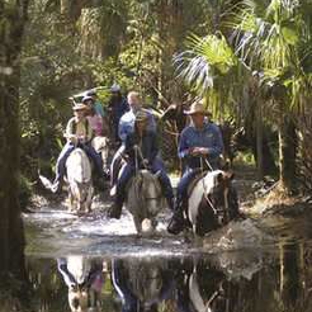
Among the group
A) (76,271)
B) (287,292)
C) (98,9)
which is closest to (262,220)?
(76,271)

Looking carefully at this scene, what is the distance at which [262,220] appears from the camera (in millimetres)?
17969

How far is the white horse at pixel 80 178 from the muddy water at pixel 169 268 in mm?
735

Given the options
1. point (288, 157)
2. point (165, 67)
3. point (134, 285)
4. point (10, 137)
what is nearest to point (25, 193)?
point (288, 157)

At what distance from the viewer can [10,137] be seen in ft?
32.0

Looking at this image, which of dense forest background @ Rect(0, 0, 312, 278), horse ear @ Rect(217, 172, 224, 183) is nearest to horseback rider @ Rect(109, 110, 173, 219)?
horse ear @ Rect(217, 172, 224, 183)

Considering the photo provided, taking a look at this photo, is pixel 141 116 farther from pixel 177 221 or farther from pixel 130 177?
pixel 177 221

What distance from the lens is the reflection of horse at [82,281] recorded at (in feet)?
32.6

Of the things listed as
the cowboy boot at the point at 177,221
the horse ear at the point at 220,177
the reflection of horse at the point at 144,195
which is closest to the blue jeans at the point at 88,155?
the reflection of horse at the point at 144,195

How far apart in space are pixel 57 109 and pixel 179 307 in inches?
559

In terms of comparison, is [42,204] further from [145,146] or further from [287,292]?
[287,292]

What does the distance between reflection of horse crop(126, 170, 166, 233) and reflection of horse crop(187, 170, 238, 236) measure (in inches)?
31.9

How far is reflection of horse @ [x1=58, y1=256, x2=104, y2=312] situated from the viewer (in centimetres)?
993

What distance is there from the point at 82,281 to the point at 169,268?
1.46m

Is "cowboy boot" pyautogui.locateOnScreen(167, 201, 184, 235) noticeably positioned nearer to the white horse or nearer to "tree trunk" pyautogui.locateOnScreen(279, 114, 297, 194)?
the white horse
